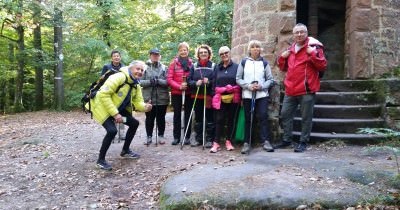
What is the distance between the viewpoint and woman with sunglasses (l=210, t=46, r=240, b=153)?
6.00 metres

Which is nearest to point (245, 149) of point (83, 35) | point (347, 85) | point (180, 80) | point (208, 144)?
point (208, 144)

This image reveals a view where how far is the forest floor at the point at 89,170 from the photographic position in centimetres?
439

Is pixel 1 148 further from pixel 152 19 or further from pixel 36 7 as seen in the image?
pixel 152 19

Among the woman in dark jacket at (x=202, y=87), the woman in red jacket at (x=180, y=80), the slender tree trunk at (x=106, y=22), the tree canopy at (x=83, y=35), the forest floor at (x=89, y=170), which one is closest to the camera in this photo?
the forest floor at (x=89, y=170)

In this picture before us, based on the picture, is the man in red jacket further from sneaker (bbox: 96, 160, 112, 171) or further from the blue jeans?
sneaker (bbox: 96, 160, 112, 171)

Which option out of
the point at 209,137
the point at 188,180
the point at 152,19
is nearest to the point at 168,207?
the point at 188,180

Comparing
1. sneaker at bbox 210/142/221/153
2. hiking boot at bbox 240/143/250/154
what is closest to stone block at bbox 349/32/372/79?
hiking boot at bbox 240/143/250/154

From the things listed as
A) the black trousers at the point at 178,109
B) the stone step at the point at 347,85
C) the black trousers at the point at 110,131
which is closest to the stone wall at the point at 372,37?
the stone step at the point at 347,85

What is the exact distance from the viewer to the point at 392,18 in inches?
282

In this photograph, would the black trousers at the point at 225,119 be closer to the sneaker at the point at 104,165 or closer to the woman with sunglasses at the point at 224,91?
the woman with sunglasses at the point at 224,91

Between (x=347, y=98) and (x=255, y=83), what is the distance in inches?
81.4

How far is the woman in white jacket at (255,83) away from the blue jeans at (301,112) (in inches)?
12.4

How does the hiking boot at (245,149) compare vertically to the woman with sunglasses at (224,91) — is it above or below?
below

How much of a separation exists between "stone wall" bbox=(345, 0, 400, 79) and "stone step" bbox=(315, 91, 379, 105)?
571mm
